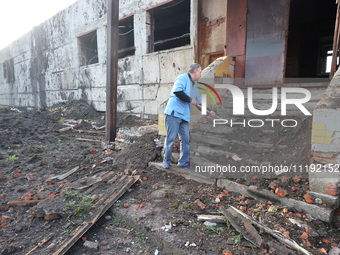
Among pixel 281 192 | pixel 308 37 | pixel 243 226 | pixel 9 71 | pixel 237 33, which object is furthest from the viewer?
pixel 9 71

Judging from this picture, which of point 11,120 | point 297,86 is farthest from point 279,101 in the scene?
point 11,120

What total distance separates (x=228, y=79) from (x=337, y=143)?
13.3ft

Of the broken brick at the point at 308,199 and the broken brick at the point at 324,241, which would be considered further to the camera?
the broken brick at the point at 308,199

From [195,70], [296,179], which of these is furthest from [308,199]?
[195,70]

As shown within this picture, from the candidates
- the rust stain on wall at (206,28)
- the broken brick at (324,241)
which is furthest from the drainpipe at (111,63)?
the broken brick at (324,241)

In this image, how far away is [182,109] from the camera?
398cm

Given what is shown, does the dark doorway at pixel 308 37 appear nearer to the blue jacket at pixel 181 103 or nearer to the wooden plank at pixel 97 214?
the blue jacket at pixel 181 103

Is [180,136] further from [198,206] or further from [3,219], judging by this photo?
[3,219]

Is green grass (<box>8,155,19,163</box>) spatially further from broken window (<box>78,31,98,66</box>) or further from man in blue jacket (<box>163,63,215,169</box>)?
broken window (<box>78,31,98,66</box>)

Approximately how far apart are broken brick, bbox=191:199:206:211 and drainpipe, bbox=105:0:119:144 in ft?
12.9

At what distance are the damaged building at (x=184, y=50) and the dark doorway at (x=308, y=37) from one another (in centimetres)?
4

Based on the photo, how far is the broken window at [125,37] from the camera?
33.3 ft

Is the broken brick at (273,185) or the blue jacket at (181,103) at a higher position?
the blue jacket at (181,103)

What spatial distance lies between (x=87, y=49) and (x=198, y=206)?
12755mm
